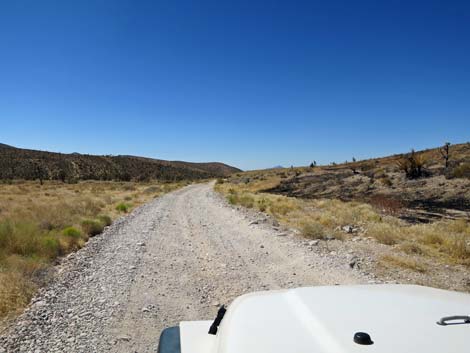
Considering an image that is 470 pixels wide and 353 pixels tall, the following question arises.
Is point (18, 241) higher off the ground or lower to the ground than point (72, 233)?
higher

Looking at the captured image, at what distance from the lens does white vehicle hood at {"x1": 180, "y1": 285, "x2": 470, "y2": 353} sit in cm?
165

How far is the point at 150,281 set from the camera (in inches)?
279

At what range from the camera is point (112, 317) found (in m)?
5.36

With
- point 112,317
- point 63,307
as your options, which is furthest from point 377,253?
point 63,307

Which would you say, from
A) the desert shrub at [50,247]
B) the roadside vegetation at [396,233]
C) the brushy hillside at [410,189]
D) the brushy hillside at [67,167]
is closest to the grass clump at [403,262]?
the roadside vegetation at [396,233]

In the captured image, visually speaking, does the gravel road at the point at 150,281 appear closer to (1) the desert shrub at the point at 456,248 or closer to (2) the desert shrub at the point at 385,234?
(2) the desert shrub at the point at 385,234

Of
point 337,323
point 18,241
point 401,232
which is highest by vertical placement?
point 337,323

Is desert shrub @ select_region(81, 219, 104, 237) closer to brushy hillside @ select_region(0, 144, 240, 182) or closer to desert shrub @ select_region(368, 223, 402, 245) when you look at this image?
desert shrub @ select_region(368, 223, 402, 245)

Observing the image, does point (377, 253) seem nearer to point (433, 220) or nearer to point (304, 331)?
point (433, 220)

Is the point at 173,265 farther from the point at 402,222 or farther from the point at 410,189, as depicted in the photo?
the point at 410,189

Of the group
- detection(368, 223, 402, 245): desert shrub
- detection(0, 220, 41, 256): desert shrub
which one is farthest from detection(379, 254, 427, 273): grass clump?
detection(0, 220, 41, 256): desert shrub

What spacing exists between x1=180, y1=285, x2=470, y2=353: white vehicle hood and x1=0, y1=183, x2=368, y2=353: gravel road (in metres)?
2.99

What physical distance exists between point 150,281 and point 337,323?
19.2ft

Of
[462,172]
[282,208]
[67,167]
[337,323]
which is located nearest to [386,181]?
[462,172]
